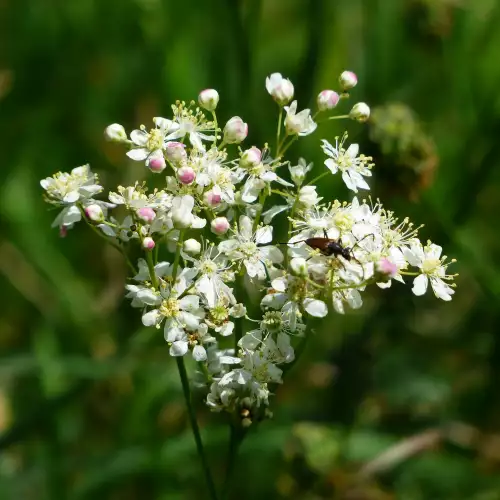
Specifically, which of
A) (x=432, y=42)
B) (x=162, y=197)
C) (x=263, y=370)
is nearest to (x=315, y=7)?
(x=432, y=42)

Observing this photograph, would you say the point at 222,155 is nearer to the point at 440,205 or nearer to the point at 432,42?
the point at 440,205

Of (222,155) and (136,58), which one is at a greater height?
(136,58)

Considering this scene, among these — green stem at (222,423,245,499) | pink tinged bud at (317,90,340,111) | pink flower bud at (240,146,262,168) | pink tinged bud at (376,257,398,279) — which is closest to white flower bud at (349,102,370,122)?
pink tinged bud at (317,90,340,111)

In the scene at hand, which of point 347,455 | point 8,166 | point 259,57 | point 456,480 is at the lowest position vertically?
point 456,480

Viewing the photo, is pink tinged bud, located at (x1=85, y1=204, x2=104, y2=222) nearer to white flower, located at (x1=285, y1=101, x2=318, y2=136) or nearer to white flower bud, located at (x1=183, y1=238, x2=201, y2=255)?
white flower bud, located at (x1=183, y1=238, x2=201, y2=255)

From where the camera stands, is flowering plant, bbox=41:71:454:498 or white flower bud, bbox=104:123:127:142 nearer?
flowering plant, bbox=41:71:454:498

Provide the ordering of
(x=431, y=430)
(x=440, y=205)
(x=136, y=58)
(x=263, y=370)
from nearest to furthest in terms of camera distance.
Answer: (x=263, y=370)
(x=431, y=430)
(x=440, y=205)
(x=136, y=58)

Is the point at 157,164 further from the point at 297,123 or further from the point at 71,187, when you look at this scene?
the point at 297,123
